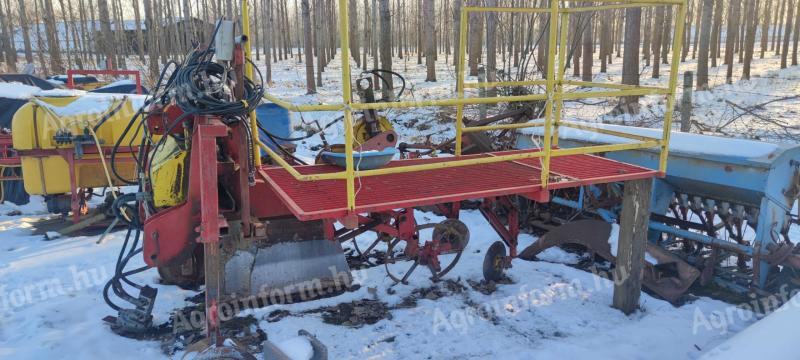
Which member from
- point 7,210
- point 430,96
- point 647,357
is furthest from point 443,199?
point 430,96

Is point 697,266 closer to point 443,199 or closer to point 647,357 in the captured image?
point 647,357

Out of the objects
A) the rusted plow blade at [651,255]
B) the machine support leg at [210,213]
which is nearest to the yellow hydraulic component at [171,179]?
the machine support leg at [210,213]

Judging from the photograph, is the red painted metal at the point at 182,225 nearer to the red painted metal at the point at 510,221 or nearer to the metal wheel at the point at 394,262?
the metal wheel at the point at 394,262

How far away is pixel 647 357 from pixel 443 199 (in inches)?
75.7

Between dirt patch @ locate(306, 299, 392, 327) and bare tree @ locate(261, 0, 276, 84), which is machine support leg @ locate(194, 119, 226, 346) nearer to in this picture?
dirt patch @ locate(306, 299, 392, 327)

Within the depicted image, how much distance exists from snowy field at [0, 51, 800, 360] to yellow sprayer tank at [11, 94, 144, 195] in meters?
0.75

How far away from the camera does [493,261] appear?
4.97 meters

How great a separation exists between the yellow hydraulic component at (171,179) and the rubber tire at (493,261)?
106 inches

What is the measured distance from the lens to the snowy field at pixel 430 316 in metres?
3.89

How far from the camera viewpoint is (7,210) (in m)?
7.41

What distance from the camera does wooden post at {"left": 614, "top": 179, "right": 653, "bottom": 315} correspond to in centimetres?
433

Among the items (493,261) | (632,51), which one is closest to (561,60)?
(493,261)

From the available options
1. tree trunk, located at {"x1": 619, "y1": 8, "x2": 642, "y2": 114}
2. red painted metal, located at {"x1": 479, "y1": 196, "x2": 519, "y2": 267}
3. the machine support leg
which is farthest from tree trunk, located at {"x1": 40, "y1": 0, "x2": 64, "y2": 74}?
the machine support leg

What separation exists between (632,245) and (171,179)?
3.47 metres
